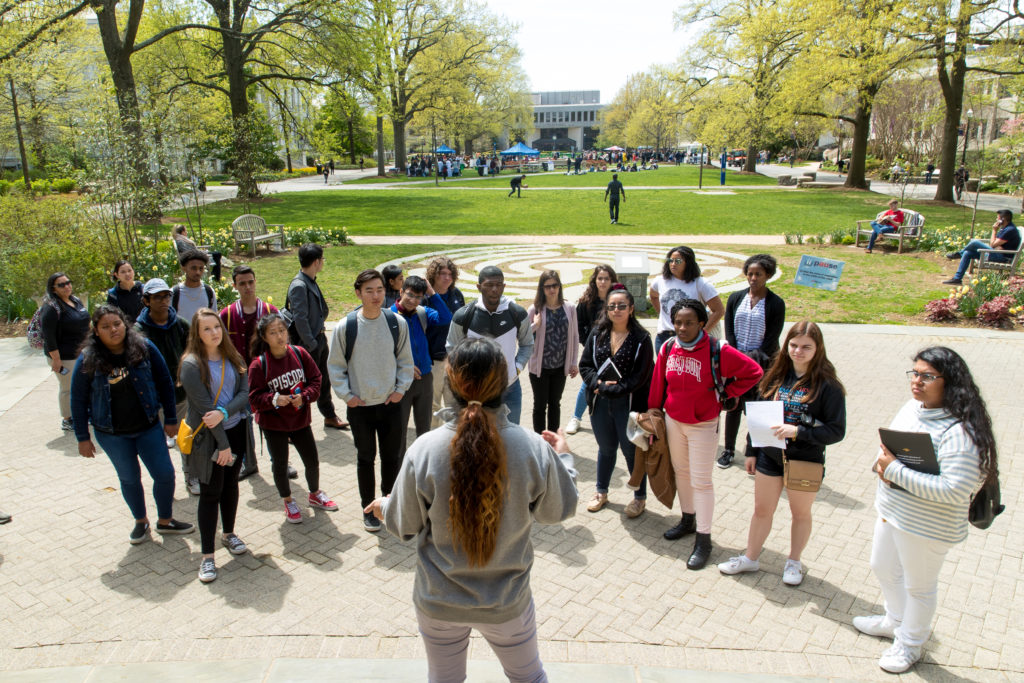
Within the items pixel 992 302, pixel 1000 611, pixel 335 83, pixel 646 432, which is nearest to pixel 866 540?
pixel 1000 611

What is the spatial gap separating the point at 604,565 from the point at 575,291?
884 centimetres

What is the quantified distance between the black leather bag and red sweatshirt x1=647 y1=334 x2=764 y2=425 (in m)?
1.40

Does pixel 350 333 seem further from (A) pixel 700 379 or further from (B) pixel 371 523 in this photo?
(A) pixel 700 379

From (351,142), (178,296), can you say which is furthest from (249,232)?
(351,142)

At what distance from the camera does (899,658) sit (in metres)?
3.45

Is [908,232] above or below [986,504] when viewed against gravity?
above

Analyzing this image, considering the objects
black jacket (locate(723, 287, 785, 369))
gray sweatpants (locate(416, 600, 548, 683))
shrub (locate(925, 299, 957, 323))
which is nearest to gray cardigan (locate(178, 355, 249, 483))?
gray sweatpants (locate(416, 600, 548, 683))

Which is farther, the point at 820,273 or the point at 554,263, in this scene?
the point at 554,263

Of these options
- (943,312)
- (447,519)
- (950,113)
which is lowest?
(943,312)

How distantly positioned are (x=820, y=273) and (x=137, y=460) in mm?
8019

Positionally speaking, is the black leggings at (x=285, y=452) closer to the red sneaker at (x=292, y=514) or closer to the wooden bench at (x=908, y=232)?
the red sneaker at (x=292, y=514)

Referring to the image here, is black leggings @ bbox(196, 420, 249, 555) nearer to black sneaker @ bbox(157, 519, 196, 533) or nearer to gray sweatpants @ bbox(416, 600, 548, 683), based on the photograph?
black sneaker @ bbox(157, 519, 196, 533)

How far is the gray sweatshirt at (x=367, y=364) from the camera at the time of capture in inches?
184

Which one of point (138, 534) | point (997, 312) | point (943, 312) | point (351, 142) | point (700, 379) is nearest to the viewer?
point (700, 379)
